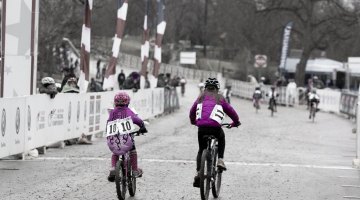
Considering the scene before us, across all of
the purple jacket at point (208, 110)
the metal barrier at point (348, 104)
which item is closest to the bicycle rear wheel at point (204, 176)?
→ the purple jacket at point (208, 110)

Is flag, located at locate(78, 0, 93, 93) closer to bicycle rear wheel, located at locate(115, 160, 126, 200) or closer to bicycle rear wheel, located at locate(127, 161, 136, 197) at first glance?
bicycle rear wheel, located at locate(127, 161, 136, 197)

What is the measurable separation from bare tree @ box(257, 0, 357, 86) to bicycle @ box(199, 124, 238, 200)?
49.3m

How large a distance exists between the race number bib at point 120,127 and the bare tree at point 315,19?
163 ft

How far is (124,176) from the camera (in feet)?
35.0

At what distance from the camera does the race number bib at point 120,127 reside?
10.8 m

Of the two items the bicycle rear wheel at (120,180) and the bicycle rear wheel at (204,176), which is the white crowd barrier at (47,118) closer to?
the bicycle rear wheel at (120,180)

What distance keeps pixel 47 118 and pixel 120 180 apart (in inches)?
291

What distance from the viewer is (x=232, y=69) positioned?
262 ft

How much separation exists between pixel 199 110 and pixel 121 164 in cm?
130

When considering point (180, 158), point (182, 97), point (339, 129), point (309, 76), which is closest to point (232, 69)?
point (309, 76)

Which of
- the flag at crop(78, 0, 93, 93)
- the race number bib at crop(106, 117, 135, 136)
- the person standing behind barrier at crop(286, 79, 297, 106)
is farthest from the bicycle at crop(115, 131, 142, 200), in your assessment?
the person standing behind barrier at crop(286, 79, 297, 106)

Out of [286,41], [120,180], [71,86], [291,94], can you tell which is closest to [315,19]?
[286,41]

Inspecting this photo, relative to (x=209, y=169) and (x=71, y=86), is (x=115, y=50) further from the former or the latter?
(x=209, y=169)

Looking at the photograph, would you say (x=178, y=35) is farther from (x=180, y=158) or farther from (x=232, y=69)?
(x=180, y=158)
